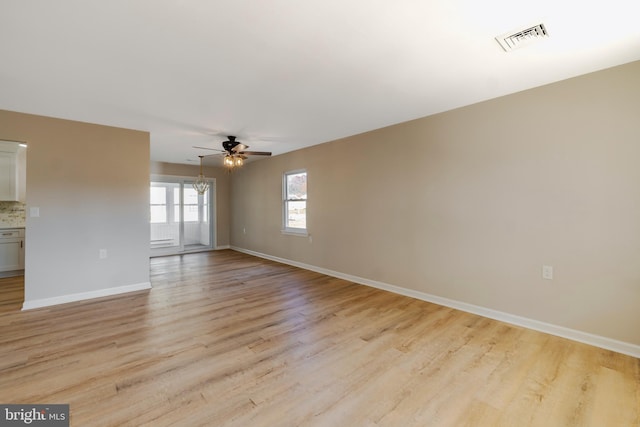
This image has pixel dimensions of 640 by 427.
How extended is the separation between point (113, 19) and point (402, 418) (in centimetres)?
307

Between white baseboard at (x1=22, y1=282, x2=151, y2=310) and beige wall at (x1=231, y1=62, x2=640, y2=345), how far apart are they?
3.29 meters

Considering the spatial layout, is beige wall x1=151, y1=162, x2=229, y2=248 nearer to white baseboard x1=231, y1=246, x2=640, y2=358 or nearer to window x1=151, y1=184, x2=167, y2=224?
window x1=151, y1=184, x2=167, y2=224

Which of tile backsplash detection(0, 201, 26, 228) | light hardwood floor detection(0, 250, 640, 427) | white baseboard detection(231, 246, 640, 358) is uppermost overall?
tile backsplash detection(0, 201, 26, 228)

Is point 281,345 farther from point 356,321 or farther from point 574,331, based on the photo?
point 574,331

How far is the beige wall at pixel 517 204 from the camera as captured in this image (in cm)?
235

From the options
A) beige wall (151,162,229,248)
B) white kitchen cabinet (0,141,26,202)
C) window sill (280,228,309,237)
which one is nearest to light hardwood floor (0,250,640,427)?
window sill (280,228,309,237)

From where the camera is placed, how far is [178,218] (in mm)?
7230

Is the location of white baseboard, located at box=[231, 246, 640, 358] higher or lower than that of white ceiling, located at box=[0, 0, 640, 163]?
lower

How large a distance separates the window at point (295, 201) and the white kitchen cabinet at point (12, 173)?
483 centimetres

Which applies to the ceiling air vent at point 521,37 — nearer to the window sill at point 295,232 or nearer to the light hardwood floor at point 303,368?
Answer: the light hardwood floor at point 303,368

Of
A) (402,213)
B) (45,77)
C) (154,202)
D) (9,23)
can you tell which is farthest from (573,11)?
(154,202)

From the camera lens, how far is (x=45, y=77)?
2.46m

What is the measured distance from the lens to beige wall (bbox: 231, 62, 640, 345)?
7.70 feet

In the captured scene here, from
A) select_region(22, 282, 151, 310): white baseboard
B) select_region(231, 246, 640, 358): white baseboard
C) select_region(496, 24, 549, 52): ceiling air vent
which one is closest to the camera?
select_region(496, 24, 549, 52): ceiling air vent
